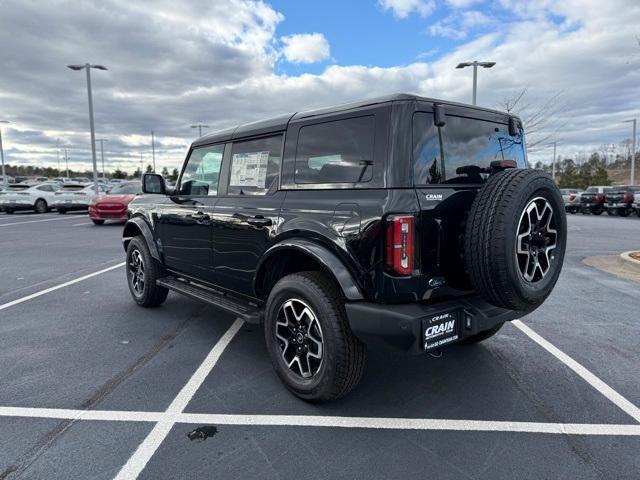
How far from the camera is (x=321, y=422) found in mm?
2865

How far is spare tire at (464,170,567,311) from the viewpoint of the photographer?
8.56 ft

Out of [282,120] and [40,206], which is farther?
[40,206]

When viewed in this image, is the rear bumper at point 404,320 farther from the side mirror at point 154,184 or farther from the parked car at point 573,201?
the parked car at point 573,201

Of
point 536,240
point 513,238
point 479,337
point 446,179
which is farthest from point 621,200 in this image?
point 513,238

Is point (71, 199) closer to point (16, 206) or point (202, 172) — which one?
point (16, 206)

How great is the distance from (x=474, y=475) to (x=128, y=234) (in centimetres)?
488

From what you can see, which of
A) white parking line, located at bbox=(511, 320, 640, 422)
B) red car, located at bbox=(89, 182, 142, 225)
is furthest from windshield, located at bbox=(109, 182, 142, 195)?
white parking line, located at bbox=(511, 320, 640, 422)

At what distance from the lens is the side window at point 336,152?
291 centimetres

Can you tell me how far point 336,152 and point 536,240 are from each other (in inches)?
57.1

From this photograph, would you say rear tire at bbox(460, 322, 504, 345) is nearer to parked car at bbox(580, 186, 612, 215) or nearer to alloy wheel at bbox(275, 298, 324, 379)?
alloy wheel at bbox(275, 298, 324, 379)

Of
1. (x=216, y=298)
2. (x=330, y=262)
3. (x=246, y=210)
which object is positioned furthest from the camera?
(x=216, y=298)

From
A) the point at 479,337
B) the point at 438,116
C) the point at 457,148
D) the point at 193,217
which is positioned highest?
the point at 438,116

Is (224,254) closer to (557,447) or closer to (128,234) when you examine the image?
(128,234)

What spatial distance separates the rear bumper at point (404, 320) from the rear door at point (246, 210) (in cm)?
104
